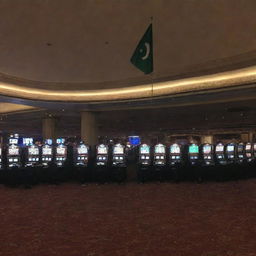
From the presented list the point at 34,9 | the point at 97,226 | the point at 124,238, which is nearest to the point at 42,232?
the point at 97,226

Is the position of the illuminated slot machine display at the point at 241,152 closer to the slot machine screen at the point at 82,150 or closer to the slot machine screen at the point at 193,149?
the slot machine screen at the point at 193,149

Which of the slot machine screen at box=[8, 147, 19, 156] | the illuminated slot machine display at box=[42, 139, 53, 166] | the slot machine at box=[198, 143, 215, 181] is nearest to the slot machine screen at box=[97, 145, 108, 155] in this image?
the illuminated slot machine display at box=[42, 139, 53, 166]

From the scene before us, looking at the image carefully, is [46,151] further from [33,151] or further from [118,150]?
[118,150]

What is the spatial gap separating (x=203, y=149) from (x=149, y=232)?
223 inches

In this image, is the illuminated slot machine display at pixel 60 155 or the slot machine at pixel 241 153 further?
the slot machine at pixel 241 153

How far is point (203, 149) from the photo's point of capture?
941cm

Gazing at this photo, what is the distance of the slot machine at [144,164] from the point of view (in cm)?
901

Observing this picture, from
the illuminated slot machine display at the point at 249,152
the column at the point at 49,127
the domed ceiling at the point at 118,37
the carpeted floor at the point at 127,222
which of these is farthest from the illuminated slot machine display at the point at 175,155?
the column at the point at 49,127

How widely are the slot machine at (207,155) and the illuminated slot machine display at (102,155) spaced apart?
318cm

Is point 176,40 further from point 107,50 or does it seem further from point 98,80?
point 98,80

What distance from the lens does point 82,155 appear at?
891 cm

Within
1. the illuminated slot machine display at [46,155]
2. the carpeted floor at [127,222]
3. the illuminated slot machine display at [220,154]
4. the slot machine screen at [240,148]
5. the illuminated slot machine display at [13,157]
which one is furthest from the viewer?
the slot machine screen at [240,148]

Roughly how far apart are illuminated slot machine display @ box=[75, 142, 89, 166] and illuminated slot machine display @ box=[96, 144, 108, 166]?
13.6 inches

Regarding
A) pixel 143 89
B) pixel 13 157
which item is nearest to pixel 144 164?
pixel 143 89
